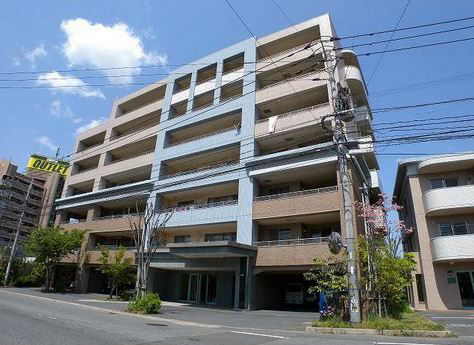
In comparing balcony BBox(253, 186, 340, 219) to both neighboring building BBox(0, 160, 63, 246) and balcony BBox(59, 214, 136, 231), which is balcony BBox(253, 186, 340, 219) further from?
neighboring building BBox(0, 160, 63, 246)

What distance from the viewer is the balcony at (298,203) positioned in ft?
77.2

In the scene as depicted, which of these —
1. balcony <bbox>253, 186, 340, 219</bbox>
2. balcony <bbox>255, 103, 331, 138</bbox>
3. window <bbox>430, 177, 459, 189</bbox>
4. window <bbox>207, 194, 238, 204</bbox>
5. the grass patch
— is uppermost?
balcony <bbox>255, 103, 331, 138</bbox>

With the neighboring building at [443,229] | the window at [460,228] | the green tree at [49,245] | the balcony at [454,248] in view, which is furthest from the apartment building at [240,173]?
the window at [460,228]

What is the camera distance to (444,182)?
91.7ft

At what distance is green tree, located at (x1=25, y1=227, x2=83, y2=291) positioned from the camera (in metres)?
34.2

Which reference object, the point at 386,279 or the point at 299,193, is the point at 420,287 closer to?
the point at 299,193

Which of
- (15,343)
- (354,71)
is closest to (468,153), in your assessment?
(354,71)

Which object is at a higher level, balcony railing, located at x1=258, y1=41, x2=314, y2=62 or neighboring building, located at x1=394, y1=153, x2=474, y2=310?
balcony railing, located at x1=258, y1=41, x2=314, y2=62

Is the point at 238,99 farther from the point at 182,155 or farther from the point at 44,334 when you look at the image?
the point at 44,334

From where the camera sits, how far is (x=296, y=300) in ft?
95.4

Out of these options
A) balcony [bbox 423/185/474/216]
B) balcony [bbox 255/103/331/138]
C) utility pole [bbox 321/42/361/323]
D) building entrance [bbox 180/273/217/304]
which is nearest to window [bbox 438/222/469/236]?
balcony [bbox 423/185/474/216]

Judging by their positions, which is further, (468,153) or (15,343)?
(468,153)

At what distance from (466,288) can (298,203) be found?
1319 centimetres

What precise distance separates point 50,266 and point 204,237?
16.0 meters
